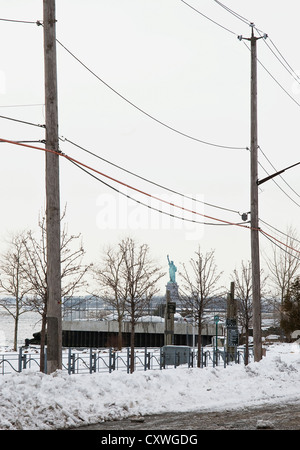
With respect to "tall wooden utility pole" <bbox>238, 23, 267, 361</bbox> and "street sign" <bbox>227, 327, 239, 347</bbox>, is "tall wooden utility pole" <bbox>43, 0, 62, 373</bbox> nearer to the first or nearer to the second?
"tall wooden utility pole" <bbox>238, 23, 267, 361</bbox>

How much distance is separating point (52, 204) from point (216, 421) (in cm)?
592

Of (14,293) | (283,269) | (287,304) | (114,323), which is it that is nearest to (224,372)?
(287,304)

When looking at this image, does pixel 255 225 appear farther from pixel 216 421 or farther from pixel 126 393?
pixel 216 421

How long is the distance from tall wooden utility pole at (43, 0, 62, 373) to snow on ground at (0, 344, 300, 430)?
87 centimetres

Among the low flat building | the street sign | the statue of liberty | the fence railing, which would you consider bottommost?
the low flat building

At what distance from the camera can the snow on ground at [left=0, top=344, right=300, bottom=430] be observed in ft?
38.1

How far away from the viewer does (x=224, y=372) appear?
1894 cm

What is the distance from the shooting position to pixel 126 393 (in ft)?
46.4

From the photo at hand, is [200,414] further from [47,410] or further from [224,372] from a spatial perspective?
[224,372]

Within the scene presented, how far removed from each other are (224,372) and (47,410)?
8.41 m

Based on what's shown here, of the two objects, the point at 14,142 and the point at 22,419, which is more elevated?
the point at 14,142

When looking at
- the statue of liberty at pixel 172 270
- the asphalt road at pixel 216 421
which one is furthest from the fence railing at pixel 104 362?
the asphalt road at pixel 216 421

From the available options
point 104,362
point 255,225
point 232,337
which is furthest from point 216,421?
point 104,362

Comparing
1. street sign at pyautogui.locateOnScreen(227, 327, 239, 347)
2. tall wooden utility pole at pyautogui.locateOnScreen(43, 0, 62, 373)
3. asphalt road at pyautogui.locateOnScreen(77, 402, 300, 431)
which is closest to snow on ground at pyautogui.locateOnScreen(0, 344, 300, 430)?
asphalt road at pyautogui.locateOnScreen(77, 402, 300, 431)
